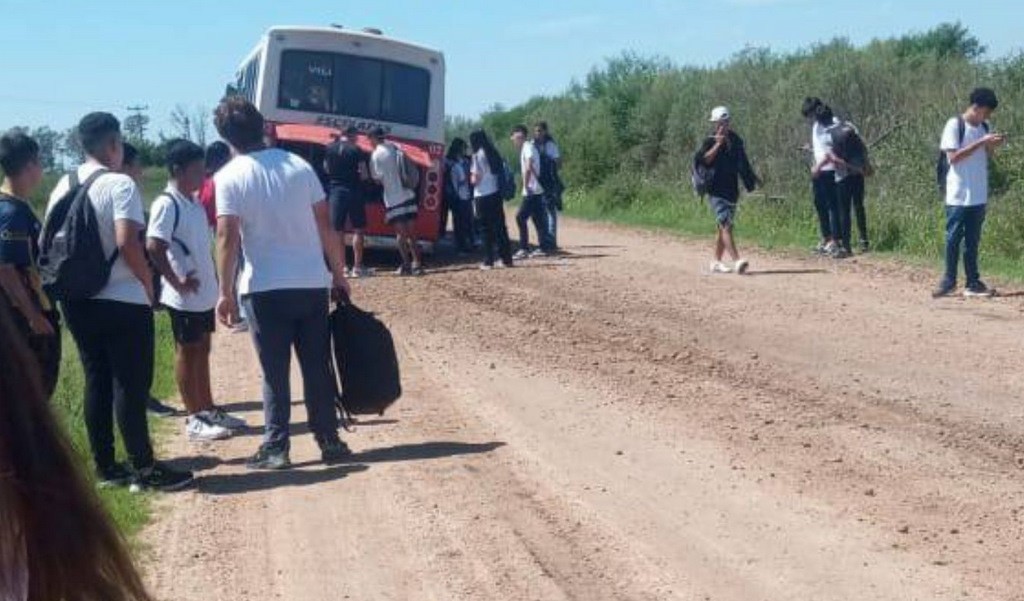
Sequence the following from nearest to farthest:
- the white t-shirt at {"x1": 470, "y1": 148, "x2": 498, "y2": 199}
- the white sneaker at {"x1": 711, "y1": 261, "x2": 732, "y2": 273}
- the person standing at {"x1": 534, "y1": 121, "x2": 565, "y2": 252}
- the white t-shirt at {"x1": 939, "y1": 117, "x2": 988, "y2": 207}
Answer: the white t-shirt at {"x1": 939, "y1": 117, "x2": 988, "y2": 207} → the white sneaker at {"x1": 711, "y1": 261, "x2": 732, "y2": 273} → the white t-shirt at {"x1": 470, "y1": 148, "x2": 498, "y2": 199} → the person standing at {"x1": 534, "y1": 121, "x2": 565, "y2": 252}

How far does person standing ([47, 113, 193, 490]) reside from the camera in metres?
7.71

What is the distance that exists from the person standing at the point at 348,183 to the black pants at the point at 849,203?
18.3 ft

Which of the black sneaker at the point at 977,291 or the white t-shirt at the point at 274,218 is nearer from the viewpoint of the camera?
the white t-shirt at the point at 274,218

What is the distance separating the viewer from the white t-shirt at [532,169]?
2027 cm

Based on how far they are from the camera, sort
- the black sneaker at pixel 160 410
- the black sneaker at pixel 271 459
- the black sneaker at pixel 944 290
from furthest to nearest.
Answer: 1. the black sneaker at pixel 944 290
2. the black sneaker at pixel 160 410
3. the black sneaker at pixel 271 459

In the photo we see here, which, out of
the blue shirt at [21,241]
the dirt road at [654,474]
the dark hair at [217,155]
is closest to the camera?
the dirt road at [654,474]

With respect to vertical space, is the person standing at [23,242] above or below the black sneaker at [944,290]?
above

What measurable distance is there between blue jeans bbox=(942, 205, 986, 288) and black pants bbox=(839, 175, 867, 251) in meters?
4.19

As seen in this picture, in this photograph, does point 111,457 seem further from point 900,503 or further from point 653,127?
point 653,127

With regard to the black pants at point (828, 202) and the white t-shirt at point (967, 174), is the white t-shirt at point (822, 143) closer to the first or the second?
the black pants at point (828, 202)

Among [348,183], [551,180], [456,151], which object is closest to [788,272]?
[551,180]

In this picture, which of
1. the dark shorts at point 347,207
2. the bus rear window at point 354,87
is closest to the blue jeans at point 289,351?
the dark shorts at point 347,207

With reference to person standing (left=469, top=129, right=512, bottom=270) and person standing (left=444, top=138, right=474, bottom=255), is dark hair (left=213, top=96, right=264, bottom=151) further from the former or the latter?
person standing (left=444, top=138, right=474, bottom=255)

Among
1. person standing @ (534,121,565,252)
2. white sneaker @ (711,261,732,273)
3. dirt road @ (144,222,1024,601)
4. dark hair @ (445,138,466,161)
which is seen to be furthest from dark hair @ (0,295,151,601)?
dark hair @ (445,138,466,161)
